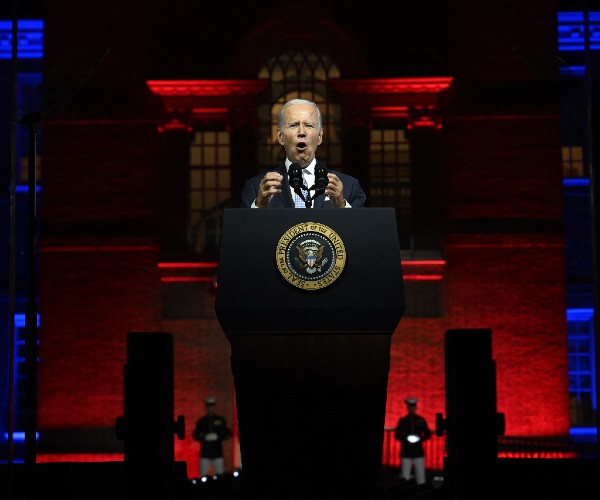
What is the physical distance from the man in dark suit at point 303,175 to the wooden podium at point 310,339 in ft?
1.11

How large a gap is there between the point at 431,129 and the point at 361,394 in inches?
584

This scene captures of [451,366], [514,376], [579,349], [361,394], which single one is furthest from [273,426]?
→ [579,349]

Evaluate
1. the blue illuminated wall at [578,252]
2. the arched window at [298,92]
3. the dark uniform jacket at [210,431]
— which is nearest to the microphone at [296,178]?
the dark uniform jacket at [210,431]

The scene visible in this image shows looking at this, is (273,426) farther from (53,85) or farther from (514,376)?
(514,376)

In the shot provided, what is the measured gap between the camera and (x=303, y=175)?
6840 millimetres

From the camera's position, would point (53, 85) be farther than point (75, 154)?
No

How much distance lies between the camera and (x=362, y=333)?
606cm

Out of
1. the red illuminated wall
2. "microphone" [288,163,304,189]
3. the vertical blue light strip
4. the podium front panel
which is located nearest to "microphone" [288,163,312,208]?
"microphone" [288,163,304,189]

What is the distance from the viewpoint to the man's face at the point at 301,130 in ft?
22.0

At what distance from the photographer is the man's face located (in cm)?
669

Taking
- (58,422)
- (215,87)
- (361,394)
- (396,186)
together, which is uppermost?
(215,87)

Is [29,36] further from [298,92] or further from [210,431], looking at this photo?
[210,431]

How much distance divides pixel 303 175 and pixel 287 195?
16 centimetres

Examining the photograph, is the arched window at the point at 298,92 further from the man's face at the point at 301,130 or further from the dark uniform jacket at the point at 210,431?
the man's face at the point at 301,130
